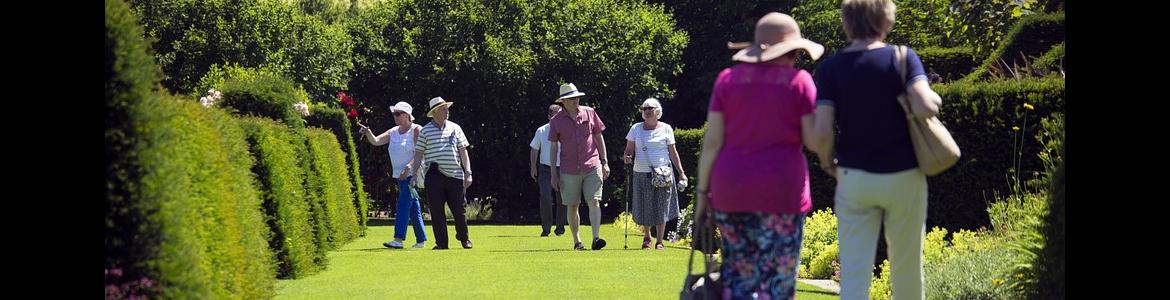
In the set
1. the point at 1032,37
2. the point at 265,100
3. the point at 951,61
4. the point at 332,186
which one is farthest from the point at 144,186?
the point at 951,61

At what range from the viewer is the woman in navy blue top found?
7465 mm

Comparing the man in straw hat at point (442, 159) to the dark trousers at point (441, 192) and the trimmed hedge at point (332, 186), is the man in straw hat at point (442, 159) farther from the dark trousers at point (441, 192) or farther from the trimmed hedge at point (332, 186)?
the trimmed hedge at point (332, 186)

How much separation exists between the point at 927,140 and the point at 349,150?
19.5 meters

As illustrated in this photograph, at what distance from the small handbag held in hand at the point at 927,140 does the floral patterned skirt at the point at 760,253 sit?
2.14 ft

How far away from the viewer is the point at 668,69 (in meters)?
37.4

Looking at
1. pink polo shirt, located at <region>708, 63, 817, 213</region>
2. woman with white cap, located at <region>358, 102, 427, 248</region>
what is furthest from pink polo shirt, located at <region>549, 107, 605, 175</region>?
pink polo shirt, located at <region>708, 63, 817, 213</region>

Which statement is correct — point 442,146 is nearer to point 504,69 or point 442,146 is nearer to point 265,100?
point 265,100

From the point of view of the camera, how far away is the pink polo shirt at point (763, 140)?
716 centimetres

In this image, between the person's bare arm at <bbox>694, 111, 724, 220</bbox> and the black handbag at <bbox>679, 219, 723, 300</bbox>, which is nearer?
the person's bare arm at <bbox>694, 111, 724, 220</bbox>

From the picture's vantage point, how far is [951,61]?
2072cm

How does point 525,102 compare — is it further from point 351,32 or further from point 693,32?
point 693,32

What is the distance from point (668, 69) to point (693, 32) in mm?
7414

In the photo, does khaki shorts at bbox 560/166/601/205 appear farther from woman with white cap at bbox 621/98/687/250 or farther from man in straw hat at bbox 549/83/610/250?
woman with white cap at bbox 621/98/687/250

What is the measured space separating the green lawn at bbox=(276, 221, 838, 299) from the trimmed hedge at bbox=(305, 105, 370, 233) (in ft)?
16.0
